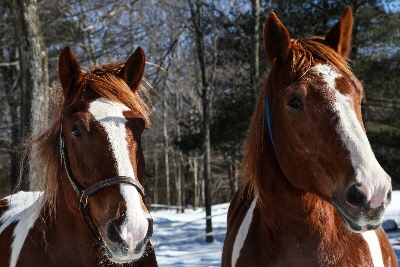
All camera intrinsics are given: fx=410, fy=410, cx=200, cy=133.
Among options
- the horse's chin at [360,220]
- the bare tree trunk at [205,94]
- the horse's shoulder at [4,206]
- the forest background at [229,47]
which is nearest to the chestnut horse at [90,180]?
the horse's shoulder at [4,206]

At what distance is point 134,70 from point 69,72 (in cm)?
43

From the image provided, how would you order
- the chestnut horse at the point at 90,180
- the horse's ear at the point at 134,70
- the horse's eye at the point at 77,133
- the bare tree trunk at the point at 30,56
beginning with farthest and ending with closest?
the bare tree trunk at the point at 30,56 → the horse's ear at the point at 134,70 → the horse's eye at the point at 77,133 → the chestnut horse at the point at 90,180

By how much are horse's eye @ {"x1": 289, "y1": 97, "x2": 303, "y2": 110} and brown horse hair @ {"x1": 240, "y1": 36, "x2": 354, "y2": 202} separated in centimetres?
14

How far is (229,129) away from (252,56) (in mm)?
2562

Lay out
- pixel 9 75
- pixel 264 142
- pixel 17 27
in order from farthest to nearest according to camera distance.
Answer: pixel 9 75, pixel 17 27, pixel 264 142

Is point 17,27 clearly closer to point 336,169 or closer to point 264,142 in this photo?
point 264,142

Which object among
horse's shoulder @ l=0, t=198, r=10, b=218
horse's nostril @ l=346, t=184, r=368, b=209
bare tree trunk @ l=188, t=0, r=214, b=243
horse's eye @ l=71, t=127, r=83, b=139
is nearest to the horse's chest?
horse's nostril @ l=346, t=184, r=368, b=209

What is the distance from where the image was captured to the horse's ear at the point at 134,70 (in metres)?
2.73

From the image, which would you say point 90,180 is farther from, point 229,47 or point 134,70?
point 229,47

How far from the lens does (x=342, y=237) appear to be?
2.23 m

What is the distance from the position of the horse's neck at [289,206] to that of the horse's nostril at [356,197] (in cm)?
43

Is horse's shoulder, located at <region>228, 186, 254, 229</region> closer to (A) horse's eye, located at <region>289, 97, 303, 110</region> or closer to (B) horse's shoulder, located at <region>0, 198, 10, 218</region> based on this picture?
(A) horse's eye, located at <region>289, 97, 303, 110</region>

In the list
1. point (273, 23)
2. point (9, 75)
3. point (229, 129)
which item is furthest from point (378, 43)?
point (9, 75)

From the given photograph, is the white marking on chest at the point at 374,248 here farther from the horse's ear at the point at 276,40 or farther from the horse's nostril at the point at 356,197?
the horse's ear at the point at 276,40
